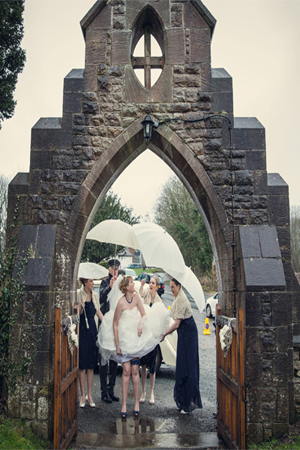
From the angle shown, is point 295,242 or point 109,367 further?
point 295,242

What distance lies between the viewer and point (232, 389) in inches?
158

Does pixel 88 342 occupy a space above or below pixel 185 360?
above

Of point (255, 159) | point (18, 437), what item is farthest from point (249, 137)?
point (18, 437)

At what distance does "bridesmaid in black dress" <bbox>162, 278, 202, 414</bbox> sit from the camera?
5.11 m

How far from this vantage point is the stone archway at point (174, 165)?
409 centimetres

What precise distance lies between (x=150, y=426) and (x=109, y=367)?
1.14 meters

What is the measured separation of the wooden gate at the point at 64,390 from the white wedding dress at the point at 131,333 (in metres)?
0.71

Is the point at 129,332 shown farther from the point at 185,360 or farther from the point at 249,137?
the point at 249,137

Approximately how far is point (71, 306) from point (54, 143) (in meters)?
2.03

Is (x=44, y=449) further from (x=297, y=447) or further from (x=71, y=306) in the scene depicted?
(x=297, y=447)

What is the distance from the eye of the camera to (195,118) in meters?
4.66

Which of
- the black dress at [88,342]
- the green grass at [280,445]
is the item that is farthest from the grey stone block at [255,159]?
the green grass at [280,445]

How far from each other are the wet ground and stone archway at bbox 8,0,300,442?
43.3 inches

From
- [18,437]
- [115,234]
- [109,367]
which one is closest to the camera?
[18,437]
